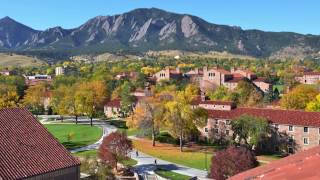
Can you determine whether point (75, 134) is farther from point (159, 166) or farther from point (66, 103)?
point (159, 166)

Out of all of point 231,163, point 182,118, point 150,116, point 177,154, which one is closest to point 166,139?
point 150,116

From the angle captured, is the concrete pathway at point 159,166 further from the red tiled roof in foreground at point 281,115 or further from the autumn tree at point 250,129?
the red tiled roof in foreground at point 281,115

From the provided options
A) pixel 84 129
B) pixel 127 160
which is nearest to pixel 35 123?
pixel 127 160

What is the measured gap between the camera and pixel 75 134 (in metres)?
76.6

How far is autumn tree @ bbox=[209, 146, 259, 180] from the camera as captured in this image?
Answer: 133ft

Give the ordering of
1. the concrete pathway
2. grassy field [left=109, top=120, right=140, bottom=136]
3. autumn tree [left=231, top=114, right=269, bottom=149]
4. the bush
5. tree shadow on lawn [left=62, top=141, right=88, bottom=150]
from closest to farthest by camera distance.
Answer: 1. the concrete pathway
2. autumn tree [left=231, top=114, right=269, bottom=149]
3. tree shadow on lawn [left=62, top=141, right=88, bottom=150]
4. the bush
5. grassy field [left=109, top=120, right=140, bottom=136]

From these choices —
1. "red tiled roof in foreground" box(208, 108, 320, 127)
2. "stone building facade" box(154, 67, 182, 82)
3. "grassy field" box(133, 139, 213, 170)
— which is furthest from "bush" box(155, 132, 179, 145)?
"stone building facade" box(154, 67, 182, 82)

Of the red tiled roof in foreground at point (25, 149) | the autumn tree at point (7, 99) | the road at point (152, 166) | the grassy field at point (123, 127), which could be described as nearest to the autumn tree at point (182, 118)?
the road at point (152, 166)

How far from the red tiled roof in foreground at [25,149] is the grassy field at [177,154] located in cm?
3001

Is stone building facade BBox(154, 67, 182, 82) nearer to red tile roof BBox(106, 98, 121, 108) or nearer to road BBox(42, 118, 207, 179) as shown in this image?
red tile roof BBox(106, 98, 121, 108)

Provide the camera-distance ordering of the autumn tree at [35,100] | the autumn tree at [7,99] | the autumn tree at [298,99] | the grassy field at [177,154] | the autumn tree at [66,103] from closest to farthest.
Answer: the grassy field at [177,154] < the autumn tree at [7,99] < the autumn tree at [298,99] < the autumn tree at [66,103] < the autumn tree at [35,100]

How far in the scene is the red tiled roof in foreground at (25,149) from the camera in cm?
2352

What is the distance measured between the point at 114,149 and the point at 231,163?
1428 centimetres

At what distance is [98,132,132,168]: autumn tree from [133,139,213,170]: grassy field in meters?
8.74
